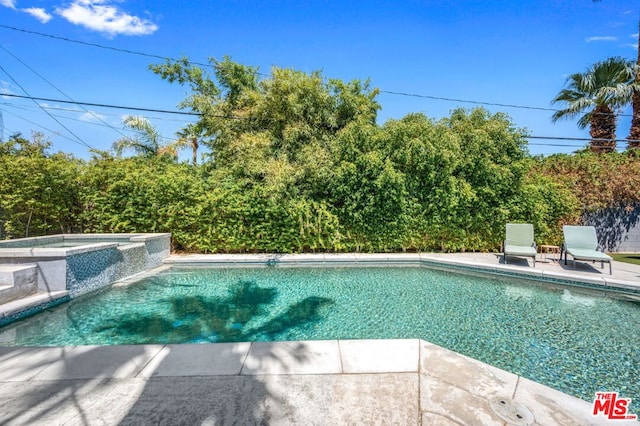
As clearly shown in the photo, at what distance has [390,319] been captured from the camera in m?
4.96

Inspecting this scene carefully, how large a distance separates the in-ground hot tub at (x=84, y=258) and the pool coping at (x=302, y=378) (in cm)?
258

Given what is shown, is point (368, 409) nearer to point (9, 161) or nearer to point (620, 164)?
point (9, 161)

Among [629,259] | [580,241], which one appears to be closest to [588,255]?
[580,241]

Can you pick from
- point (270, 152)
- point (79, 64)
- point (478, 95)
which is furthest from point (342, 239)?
point (79, 64)

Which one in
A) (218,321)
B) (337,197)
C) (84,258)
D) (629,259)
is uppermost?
(337,197)

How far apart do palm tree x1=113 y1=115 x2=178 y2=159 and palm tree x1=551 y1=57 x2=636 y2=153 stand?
68.3ft

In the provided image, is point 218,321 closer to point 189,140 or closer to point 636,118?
point 189,140

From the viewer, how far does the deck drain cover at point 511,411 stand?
88.0 inches

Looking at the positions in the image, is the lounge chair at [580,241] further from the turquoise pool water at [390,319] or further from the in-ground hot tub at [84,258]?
the in-ground hot tub at [84,258]

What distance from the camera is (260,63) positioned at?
14.6 m

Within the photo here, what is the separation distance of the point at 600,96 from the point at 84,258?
1986 cm

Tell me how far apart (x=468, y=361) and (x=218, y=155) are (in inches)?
468

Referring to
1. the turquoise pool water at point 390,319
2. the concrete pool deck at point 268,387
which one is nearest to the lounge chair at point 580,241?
the turquoise pool water at point 390,319

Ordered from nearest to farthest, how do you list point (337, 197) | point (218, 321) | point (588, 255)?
1. point (218, 321)
2. point (588, 255)
3. point (337, 197)
